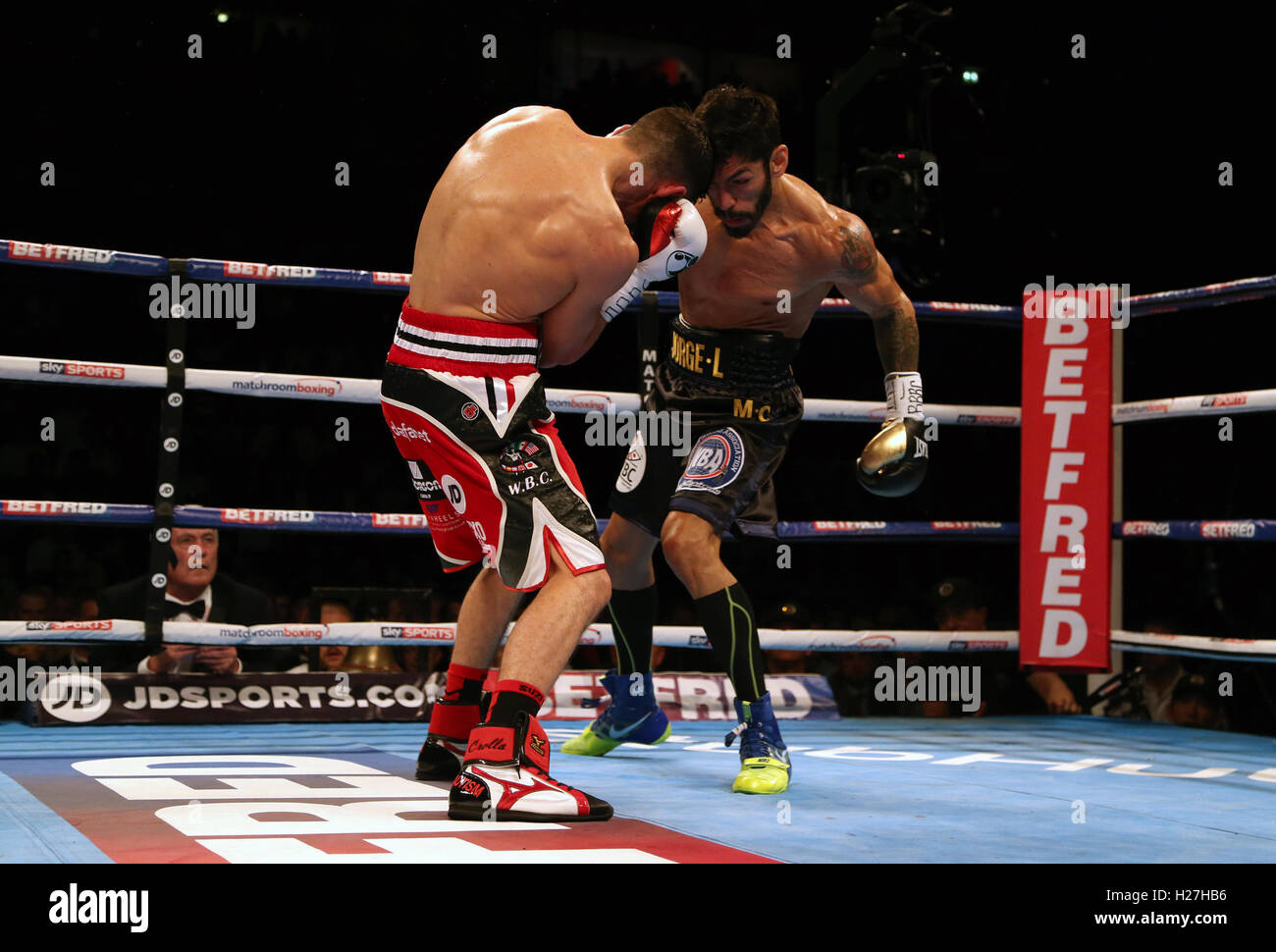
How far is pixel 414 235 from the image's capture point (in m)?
5.70

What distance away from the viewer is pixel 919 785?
2.67 meters

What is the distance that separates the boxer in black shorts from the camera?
2.79m

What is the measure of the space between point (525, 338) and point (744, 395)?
80 centimetres

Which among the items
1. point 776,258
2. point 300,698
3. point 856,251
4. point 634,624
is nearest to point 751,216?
point 776,258

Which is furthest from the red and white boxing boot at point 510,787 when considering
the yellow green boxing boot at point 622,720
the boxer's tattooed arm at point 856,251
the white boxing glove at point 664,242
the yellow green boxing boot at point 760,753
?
the boxer's tattooed arm at point 856,251

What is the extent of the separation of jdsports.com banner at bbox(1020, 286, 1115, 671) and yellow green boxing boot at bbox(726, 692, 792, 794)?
162 cm

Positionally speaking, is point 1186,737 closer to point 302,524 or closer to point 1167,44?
point 302,524

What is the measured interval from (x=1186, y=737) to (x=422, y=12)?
490 cm

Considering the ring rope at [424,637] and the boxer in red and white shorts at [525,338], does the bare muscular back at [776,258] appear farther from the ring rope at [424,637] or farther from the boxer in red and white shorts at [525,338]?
the ring rope at [424,637]

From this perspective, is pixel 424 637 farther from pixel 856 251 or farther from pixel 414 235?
pixel 414 235

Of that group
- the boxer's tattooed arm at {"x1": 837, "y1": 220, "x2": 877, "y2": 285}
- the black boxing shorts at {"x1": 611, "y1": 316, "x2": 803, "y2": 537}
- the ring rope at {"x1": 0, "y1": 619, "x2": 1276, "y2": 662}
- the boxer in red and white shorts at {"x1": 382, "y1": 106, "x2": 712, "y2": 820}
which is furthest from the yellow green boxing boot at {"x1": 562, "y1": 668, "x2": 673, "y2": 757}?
the boxer's tattooed arm at {"x1": 837, "y1": 220, "x2": 877, "y2": 285}

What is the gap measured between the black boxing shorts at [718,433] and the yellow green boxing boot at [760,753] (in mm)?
392

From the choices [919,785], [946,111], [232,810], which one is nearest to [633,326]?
[946,111]

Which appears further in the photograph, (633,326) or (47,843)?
(633,326)
